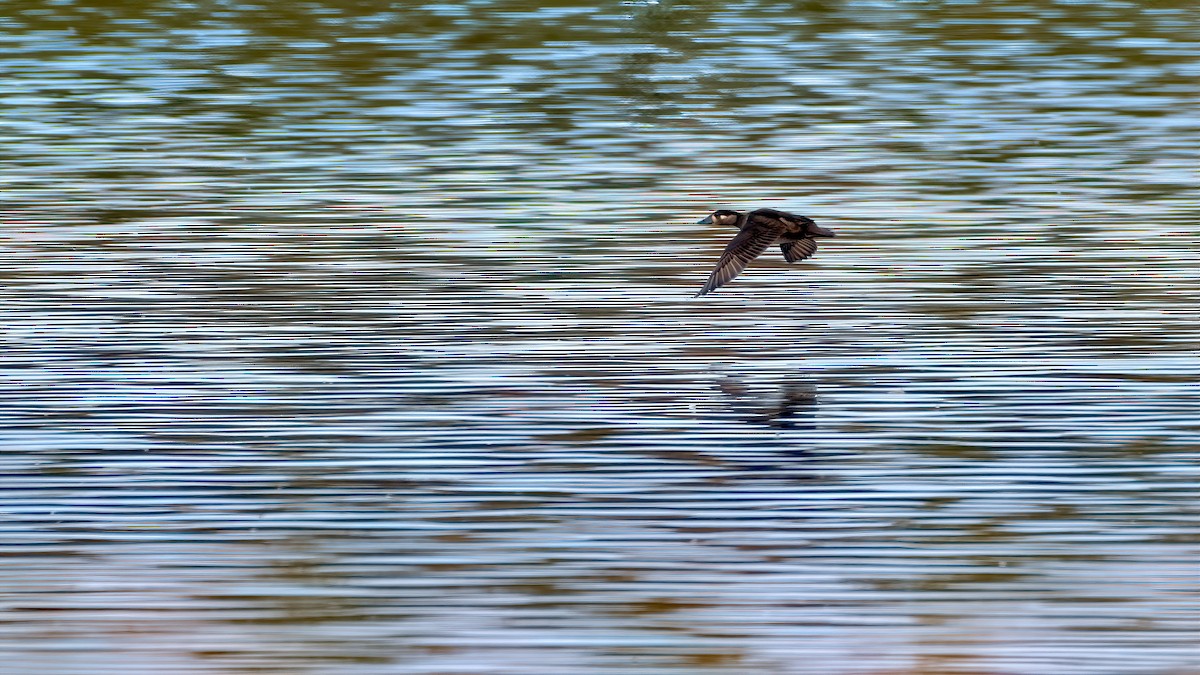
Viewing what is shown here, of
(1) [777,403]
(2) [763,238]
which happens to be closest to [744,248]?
(2) [763,238]

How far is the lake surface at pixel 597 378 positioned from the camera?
30.0 ft

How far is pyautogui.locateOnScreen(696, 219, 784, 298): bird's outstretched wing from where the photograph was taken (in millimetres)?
14867

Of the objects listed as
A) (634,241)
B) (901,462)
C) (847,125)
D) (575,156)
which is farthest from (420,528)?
(847,125)

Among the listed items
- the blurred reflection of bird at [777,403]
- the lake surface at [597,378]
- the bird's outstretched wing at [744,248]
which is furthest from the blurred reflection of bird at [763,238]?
the blurred reflection of bird at [777,403]

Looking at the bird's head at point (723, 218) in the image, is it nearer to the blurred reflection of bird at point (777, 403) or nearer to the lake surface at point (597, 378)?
the lake surface at point (597, 378)

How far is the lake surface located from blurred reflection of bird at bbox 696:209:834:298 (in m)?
0.40

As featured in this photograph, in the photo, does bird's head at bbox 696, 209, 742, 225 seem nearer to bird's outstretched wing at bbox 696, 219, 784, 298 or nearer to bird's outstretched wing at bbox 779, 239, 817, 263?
bird's outstretched wing at bbox 779, 239, 817, 263

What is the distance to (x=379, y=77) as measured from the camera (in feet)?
93.5

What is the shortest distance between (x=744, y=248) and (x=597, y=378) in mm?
2227

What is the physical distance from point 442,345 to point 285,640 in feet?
18.6

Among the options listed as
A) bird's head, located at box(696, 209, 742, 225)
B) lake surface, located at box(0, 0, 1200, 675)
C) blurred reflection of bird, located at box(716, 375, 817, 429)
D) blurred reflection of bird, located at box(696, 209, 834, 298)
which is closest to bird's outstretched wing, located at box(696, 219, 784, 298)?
blurred reflection of bird, located at box(696, 209, 834, 298)

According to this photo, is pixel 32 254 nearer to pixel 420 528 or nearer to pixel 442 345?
pixel 442 345

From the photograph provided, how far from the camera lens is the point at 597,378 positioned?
13477 millimetres

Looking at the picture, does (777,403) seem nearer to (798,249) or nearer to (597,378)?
(597,378)
